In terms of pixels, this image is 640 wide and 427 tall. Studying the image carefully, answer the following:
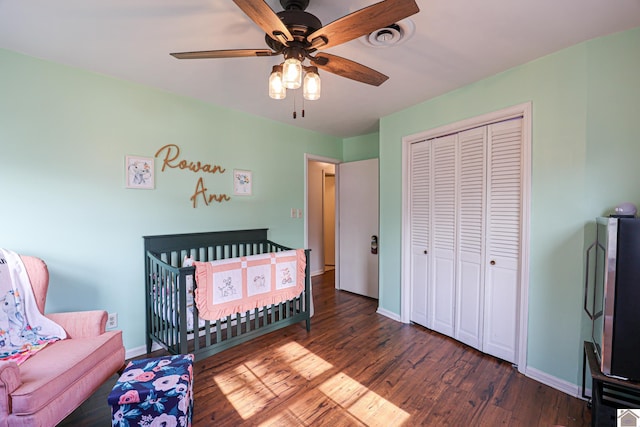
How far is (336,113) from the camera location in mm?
3043

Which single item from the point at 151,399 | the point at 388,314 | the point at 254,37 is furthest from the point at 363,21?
the point at 388,314

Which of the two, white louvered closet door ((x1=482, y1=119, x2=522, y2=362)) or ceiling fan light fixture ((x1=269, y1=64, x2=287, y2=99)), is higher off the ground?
ceiling fan light fixture ((x1=269, y1=64, x2=287, y2=99))

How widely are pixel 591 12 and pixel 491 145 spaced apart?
94cm

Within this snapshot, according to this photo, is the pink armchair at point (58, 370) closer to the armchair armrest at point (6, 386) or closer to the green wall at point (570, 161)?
the armchair armrest at point (6, 386)

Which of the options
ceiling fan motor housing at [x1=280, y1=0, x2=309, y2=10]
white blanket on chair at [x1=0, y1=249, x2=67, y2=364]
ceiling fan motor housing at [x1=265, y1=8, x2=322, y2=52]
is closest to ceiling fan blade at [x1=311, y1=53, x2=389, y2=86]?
ceiling fan motor housing at [x1=265, y1=8, x2=322, y2=52]

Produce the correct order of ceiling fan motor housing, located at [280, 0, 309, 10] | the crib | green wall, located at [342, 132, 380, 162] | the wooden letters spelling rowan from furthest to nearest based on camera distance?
1. green wall, located at [342, 132, 380, 162]
2. the wooden letters spelling rowan
3. the crib
4. ceiling fan motor housing, located at [280, 0, 309, 10]

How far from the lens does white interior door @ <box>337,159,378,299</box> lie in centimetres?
377

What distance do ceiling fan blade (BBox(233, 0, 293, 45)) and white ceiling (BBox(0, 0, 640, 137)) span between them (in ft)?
1.14

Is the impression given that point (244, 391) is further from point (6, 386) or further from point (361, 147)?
point (361, 147)

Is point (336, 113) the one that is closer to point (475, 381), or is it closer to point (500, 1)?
point (500, 1)

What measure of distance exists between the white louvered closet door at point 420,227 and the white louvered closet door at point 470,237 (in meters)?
0.32

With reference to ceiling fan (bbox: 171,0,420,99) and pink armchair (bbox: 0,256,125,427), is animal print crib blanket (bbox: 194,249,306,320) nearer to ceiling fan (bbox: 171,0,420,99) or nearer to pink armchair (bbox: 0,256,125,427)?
pink armchair (bbox: 0,256,125,427)

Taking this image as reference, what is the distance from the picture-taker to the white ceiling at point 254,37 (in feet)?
4.74

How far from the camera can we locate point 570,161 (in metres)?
1.83
